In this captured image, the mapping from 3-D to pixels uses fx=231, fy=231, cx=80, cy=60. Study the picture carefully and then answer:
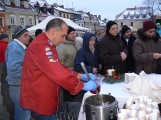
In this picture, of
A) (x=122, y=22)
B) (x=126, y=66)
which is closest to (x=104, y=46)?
(x=126, y=66)

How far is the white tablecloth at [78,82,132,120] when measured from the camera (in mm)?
2459

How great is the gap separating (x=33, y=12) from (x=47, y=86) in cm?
2732

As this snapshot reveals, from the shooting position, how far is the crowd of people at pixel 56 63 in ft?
6.52

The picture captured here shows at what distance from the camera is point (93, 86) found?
82.2 inches

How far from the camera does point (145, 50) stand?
130 inches

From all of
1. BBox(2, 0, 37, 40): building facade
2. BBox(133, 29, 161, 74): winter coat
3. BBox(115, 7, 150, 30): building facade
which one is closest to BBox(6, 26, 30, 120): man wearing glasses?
BBox(133, 29, 161, 74): winter coat

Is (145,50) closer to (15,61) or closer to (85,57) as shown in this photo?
(85,57)

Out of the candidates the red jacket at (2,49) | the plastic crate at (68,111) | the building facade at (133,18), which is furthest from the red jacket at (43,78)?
the building facade at (133,18)

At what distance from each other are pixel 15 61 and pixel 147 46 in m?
1.84

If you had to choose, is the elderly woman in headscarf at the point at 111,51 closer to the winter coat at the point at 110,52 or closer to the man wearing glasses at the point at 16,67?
the winter coat at the point at 110,52

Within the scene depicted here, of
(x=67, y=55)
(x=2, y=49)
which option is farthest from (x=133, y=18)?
(x=67, y=55)

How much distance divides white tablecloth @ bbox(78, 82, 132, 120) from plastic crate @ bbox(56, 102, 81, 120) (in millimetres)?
191

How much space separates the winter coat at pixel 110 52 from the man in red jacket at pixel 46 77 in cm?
145

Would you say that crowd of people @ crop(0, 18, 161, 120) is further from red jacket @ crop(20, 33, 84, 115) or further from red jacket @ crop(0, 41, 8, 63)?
red jacket @ crop(0, 41, 8, 63)
